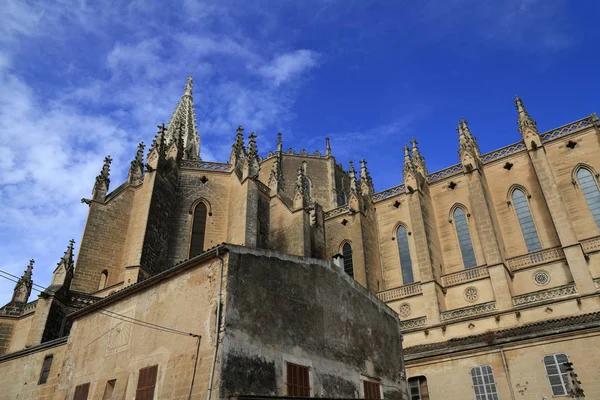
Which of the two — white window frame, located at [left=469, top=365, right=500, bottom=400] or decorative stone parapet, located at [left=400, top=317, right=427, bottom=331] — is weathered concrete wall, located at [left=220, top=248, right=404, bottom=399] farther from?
decorative stone parapet, located at [left=400, top=317, right=427, bottom=331]

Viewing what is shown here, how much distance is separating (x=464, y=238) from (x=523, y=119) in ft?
23.4

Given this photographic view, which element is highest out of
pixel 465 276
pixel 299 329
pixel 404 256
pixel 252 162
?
pixel 252 162

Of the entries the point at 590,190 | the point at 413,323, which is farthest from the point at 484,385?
the point at 590,190

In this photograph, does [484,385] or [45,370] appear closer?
[45,370]

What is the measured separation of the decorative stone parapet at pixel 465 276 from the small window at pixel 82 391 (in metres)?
18.0

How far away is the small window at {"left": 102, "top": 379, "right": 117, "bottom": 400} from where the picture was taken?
38.1 feet

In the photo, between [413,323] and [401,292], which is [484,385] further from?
[401,292]

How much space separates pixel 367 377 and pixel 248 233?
1113 cm

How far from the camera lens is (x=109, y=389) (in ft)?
38.4

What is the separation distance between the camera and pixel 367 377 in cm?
1355

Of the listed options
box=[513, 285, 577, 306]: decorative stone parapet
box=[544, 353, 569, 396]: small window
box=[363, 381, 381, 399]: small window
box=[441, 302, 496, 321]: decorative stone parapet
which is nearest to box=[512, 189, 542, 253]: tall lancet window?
box=[513, 285, 577, 306]: decorative stone parapet

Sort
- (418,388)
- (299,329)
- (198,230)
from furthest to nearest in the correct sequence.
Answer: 1. (198,230)
2. (418,388)
3. (299,329)

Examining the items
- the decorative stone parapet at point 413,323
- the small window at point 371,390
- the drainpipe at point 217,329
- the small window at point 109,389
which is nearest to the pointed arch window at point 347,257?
the decorative stone parapet at point 413,323

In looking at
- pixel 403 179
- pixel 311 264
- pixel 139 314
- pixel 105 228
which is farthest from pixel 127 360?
pixel 403 179
